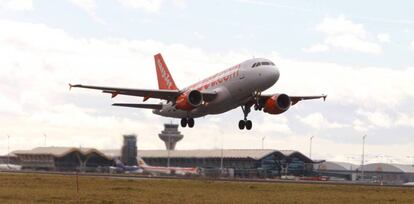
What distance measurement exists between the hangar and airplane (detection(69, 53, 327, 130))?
43.4 metres

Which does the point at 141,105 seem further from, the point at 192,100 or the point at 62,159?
the point at 62,159

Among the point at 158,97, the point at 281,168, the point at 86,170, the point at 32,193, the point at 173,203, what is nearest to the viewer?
the point at 173,203

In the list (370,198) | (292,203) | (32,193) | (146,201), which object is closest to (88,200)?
(146,201)

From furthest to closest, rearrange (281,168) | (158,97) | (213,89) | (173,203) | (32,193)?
(281,168), (158,97), (213,89), (32,193), (173,203)

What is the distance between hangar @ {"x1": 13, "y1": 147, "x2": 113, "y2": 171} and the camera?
364 ft

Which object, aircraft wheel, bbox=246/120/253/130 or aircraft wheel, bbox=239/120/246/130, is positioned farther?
aircraft wheel, bbox=239/120/246/130

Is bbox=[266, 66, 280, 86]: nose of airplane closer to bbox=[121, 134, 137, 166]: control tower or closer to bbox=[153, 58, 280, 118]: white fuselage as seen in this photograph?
bbox=[153, 58, 280, 118]: white fuselage

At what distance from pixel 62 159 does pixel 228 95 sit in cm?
6691

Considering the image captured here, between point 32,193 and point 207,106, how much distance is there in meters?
18.0

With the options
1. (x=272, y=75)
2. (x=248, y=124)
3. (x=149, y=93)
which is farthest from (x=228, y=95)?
(x=149, y=93)

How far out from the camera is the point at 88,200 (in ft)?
157

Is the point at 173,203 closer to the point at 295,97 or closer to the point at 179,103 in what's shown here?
the point at 179,103

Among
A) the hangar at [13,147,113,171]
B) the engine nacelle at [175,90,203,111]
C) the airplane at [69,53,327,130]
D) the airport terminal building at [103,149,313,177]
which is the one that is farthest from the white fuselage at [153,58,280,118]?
the airport terminal building at [103,149,313,177]

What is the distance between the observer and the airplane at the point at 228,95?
5819 centimetres
